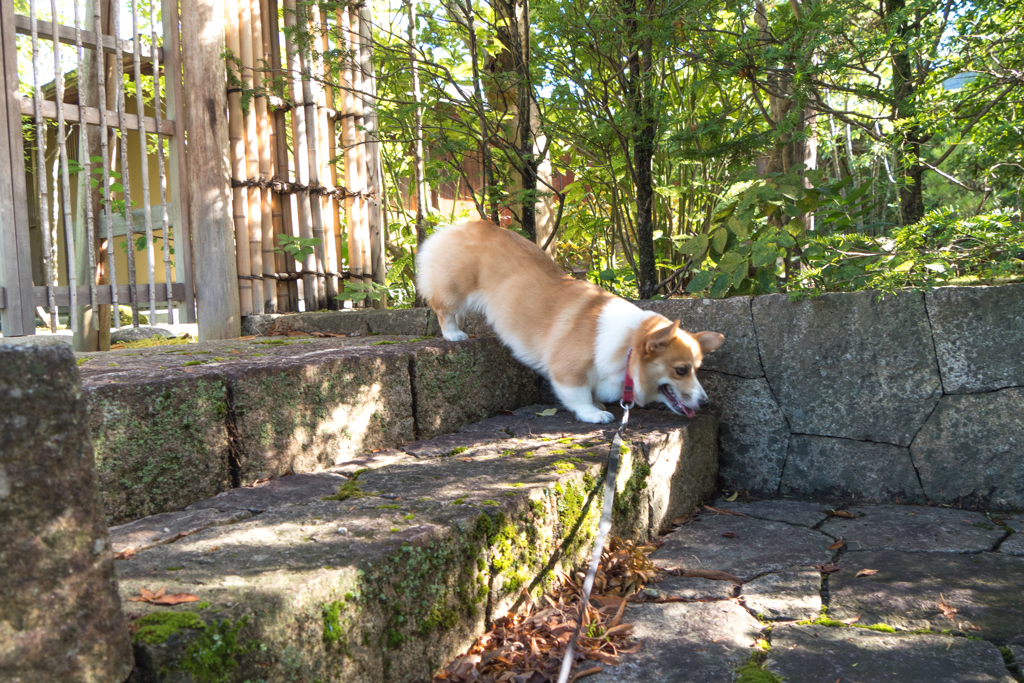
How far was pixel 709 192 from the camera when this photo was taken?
4727mm

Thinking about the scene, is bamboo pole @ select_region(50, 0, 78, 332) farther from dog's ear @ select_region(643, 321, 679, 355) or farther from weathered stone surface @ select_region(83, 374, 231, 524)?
dog's ear @ select_region(643, 321, 679, 355)

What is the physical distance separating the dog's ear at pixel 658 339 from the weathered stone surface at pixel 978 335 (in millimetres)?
1188

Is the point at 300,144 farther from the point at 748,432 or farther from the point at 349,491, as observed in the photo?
the point at 748,432

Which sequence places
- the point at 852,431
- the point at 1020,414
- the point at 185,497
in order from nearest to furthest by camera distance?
the point at 185,497 → the point at 1020,414 → the point at 852,431

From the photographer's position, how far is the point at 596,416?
3.36 metres

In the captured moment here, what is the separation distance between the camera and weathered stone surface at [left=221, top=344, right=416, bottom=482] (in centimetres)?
234

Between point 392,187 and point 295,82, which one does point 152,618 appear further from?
point 392,187

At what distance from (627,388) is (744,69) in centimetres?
200

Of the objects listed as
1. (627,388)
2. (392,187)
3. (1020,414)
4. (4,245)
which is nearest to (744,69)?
(627,388)

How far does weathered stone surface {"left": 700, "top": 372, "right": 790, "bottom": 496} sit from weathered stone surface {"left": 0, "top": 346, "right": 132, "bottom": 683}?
120 inches

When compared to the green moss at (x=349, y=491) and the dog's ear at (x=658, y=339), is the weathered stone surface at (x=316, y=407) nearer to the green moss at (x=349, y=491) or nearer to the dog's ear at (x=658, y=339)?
the green moss at (x=349, y=491)

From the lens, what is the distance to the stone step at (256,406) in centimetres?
201

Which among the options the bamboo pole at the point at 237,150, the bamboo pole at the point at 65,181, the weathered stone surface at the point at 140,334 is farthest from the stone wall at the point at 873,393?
the weathered stone surface at the point at 140,334

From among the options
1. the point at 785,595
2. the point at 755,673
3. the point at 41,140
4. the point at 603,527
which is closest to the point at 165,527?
the point at 603,527
